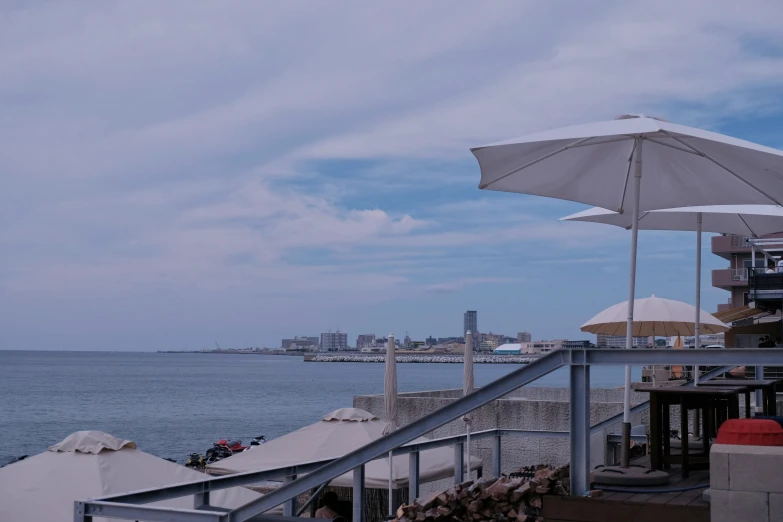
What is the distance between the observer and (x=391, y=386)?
14.0 metres

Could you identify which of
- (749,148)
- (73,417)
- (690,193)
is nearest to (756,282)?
(690,193)

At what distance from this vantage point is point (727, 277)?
205 feet

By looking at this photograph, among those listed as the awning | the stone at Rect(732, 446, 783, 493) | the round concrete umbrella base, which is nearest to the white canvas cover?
the round concrete umbrella base

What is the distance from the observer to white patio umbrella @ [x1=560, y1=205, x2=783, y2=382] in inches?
411

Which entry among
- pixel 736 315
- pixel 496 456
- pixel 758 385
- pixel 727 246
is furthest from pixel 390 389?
pixel 727 246

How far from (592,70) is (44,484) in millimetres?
12343

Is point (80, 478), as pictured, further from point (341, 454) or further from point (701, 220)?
point (701, 220)

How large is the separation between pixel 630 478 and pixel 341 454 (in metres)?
6.72

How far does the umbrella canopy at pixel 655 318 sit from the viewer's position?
54.0 ft

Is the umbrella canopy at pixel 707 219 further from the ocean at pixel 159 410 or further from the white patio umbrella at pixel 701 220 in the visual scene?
the ocean at pixel 159 410

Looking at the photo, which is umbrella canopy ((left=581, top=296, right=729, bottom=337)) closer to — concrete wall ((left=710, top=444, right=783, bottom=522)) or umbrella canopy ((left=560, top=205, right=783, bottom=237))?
umbrella canopy ((left=560, top=205, right=783, bottom=237))

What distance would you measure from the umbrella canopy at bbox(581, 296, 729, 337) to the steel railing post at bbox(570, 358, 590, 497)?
10.7m

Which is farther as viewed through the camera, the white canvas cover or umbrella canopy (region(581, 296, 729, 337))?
umbrella canopy (region(581, 296, 729, 337))

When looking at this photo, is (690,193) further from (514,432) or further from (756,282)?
(756,282)
